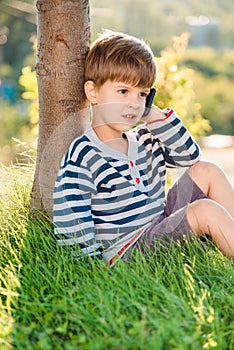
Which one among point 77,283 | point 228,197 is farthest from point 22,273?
point 228,197

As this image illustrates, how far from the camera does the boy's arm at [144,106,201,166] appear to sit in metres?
2.69

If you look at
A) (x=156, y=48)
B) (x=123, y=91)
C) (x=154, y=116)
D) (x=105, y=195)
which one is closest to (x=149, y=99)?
(x=154, y=116)

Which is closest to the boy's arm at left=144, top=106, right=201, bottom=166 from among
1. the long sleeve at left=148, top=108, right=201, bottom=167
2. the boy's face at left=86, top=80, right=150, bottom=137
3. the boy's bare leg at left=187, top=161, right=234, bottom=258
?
the long sleeve at left=148, top=108, right=201, bottom=167

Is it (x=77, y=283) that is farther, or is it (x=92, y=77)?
(x=92, y=77)

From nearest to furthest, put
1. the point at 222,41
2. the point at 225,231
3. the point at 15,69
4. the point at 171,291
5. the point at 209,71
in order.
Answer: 1. the point at 171,291
2. the point at 225,231
3. the point at 15,69
4. the point at 209,71
5. the point at 222,41

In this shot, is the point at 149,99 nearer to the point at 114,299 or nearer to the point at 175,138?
the point at 175,138

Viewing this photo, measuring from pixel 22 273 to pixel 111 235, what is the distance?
418 mm

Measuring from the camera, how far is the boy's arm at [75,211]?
7.74ft

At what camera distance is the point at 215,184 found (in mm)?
2619

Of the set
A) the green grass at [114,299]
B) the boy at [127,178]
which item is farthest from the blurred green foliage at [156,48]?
the green grass at [114,299]

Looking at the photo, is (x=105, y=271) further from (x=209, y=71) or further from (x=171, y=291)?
(x=209, y=71)

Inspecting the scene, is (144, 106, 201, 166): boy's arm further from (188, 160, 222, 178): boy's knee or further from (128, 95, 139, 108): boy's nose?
(128, 95, 139, 108): boy's nose

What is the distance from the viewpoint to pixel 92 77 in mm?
2566

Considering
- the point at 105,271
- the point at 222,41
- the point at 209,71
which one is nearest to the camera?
the point at 105,271
